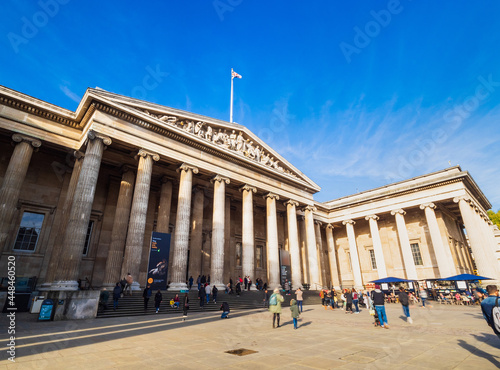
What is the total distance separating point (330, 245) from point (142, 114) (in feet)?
93.7

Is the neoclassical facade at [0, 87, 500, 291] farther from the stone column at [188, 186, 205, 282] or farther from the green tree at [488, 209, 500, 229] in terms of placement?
the green tree at [488, 209, 500, 229]

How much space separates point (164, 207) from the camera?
22312 millimetres

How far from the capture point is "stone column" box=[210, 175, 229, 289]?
2088cm

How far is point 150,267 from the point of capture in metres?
16.8

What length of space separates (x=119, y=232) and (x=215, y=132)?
1139cm

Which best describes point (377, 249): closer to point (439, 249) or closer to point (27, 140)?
point (439, 249)

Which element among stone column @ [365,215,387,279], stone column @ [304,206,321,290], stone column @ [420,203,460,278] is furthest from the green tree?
stone column @ [304,206,321,290]

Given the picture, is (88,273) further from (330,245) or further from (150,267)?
(330,245)

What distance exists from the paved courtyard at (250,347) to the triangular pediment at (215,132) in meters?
13.8

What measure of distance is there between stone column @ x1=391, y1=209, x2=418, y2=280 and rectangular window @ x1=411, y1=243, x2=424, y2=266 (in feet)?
9.58

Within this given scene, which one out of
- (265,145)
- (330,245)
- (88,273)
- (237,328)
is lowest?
(237,328)

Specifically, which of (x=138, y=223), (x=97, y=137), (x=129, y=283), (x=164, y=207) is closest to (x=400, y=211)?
(x=164, y=207)

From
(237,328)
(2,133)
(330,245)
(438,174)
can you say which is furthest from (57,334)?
(438,174)

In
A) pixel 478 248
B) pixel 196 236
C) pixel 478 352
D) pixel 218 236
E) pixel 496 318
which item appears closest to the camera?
pixel 496 318
